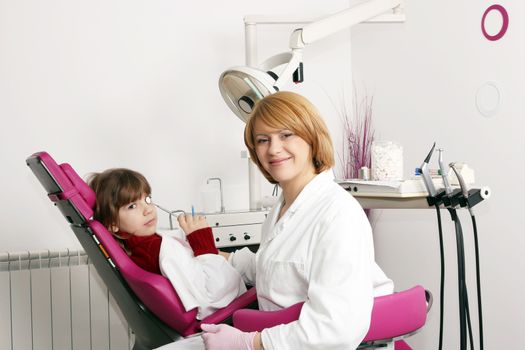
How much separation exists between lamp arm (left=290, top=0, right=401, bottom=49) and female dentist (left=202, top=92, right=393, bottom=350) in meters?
0.96

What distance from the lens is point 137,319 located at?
79.3 inches

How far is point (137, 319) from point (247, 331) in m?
0.54

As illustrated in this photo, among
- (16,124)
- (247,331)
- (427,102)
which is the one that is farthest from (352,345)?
(16,124)

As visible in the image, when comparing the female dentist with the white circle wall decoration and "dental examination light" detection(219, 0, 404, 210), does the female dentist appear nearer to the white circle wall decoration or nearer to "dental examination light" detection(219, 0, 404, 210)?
"dental examination light" detection(219, 0, 404, 210)

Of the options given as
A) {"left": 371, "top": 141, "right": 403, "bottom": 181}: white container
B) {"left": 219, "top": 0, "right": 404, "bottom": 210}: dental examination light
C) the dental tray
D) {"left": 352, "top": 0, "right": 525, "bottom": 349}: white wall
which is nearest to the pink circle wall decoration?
{"left": 352, "top": 0, "right": 525, "bottom": 349}: white wall

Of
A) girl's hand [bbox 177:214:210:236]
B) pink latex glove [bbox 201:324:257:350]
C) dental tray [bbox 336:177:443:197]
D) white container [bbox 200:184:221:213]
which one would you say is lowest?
pink latex glove [bbox 201:324:257:350]

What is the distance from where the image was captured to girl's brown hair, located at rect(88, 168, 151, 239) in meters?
2.09

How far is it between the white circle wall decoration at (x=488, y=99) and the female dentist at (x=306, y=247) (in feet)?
4.23

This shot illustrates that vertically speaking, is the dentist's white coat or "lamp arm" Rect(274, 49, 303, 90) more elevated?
"lamp arm" Rect(274, 49, 303, 90)

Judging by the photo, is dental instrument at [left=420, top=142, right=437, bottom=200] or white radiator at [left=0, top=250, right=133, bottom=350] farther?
white radiator at [left=0, top=250, right=133, bottom=350]

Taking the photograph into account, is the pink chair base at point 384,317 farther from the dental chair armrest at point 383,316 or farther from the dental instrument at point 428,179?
the dental instrument at point 428,179

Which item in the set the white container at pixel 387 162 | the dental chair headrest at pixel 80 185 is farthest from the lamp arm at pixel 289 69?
the dental chair headrest at pixel 80 185

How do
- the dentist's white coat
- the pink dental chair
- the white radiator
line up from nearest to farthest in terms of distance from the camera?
1. the dentist's white coat
2. the pink dental chair
3. the white radiator

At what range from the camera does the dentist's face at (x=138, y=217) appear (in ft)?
6.91
